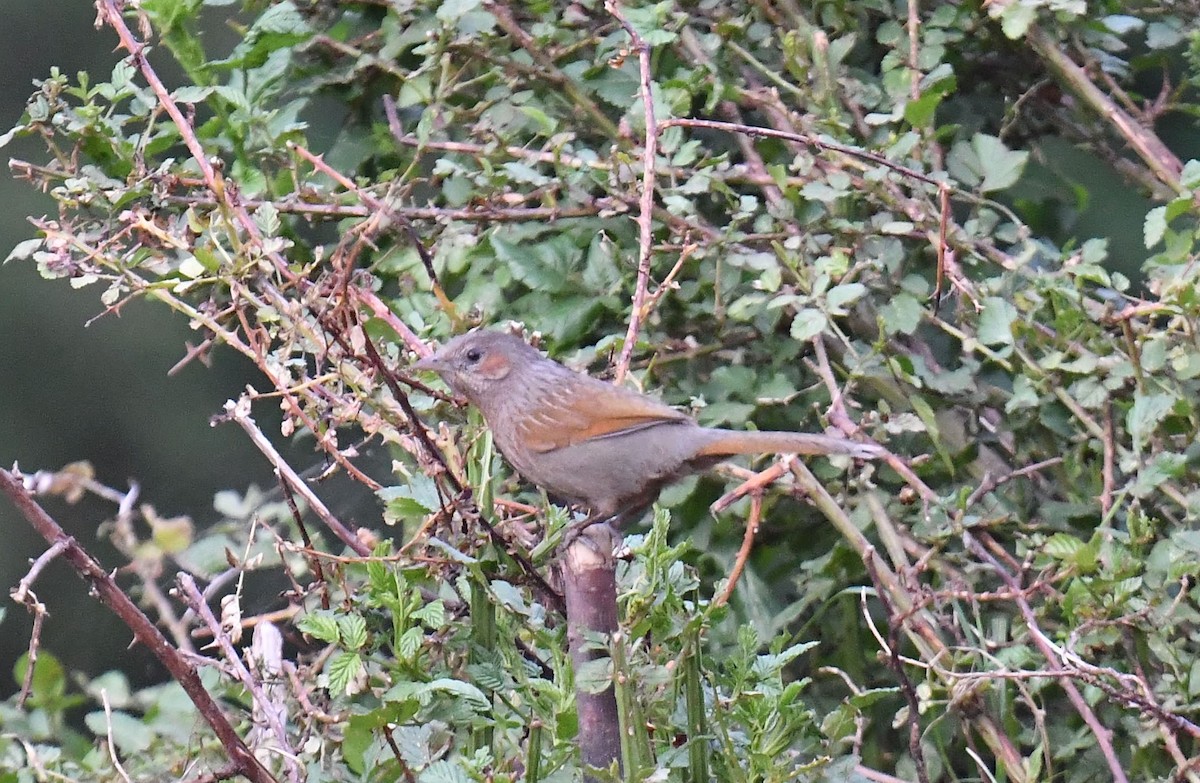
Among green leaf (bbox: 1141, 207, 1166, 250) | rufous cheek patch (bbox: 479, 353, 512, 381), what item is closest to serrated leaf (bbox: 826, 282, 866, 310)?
green leaf (bbox: 1141, 207, 1166, 250)

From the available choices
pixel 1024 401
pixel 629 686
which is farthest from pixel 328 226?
pixel 629 686

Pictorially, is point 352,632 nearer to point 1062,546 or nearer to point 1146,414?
point 1062,546

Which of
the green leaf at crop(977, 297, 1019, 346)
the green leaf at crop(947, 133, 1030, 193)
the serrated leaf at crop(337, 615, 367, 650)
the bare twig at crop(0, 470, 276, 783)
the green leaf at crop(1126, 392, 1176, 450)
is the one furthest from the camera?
the green leaf at crop(947, 133, 1030, 193)

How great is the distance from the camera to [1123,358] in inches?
86.9

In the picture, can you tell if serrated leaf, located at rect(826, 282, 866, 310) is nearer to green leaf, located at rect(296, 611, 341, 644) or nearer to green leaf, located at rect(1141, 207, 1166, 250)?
green leaf, located at rect(1141, 207, 1166, 250)

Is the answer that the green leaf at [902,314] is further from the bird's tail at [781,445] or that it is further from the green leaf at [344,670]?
the green leaf at [344,670]

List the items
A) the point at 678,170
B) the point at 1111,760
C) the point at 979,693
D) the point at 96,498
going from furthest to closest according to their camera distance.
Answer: the point at 96,498 → the point at 678,170 → the point at 979,693 → the point at 1111,760

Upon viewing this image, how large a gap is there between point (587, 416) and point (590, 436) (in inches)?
2.3

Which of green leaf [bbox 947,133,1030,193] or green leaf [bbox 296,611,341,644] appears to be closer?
green leaf [bbox 296,611,341,644]

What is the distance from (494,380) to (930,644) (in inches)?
33.5

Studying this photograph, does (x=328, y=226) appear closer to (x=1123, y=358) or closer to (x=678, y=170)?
(x=678, y=170)

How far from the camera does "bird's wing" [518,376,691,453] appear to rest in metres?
2.31

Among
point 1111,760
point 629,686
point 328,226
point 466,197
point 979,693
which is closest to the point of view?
point 629,686

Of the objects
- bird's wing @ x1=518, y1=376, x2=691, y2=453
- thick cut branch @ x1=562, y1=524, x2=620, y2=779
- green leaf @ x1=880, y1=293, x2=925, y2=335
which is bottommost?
green leaf @ x1=880, y1=293, x2=925, y2=335
